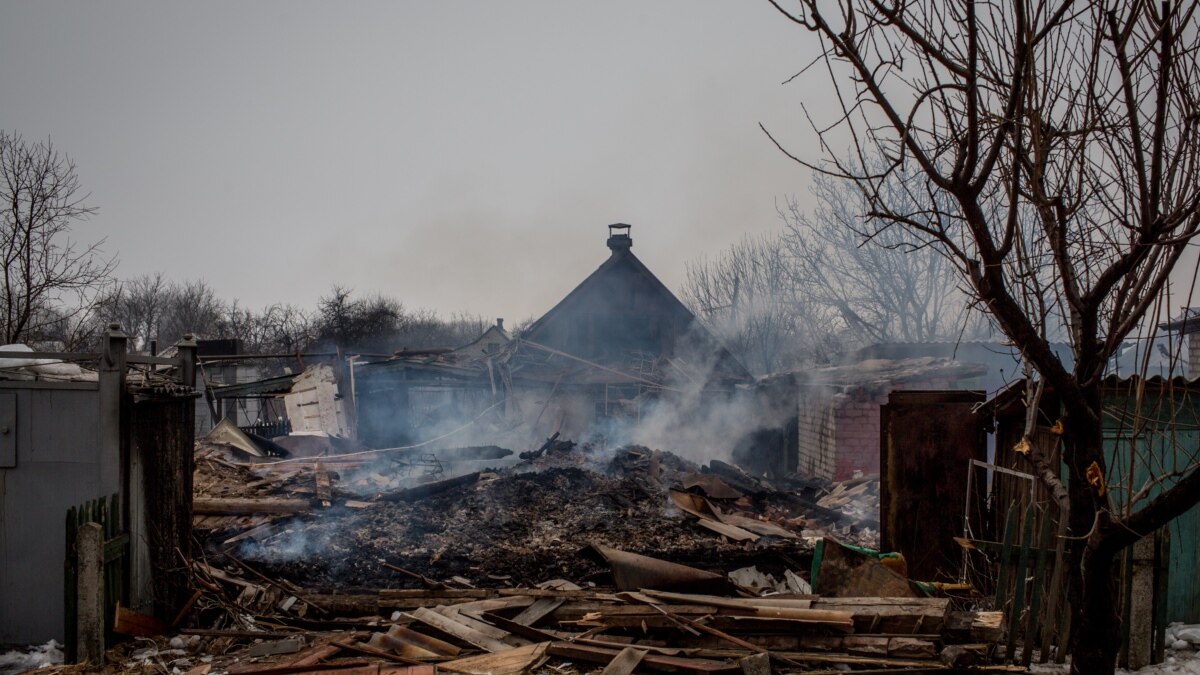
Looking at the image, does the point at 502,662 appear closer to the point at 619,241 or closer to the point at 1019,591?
the point at 1019,591

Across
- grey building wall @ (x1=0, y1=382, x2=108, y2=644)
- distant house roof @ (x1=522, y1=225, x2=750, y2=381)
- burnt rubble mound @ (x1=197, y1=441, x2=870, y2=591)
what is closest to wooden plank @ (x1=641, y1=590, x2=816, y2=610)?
burnt rubble mound @ (x1=197, y1=441, x2=870, y2=591)

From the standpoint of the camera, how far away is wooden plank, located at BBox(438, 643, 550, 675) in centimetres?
584

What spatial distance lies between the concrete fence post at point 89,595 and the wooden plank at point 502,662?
272 centimetres

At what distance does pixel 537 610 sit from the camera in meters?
6.95

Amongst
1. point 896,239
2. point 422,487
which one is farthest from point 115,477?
point 896,239

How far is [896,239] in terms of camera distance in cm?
2591

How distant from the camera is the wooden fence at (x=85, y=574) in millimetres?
6160

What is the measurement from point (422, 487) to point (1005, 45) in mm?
11378

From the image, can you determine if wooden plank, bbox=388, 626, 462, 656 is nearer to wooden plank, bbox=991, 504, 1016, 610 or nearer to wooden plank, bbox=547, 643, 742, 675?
wooden plank, bbox=547, 643, 742, 675

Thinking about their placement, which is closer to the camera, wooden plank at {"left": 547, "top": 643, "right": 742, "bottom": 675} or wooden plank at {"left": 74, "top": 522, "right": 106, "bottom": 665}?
wooden plank at {"left": 547, "top": 643, "right": 742, "bottom": 675}

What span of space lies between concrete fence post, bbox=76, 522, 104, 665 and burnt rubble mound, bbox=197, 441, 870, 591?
116 inches

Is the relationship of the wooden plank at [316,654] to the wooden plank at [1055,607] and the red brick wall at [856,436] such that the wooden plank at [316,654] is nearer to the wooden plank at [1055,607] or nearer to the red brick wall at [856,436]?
the wooden plank at [1055,607]

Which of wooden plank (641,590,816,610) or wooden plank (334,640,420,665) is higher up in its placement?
wooden plank (641,590,816,610)

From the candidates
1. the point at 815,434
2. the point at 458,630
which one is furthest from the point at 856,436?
the point at 458,630
